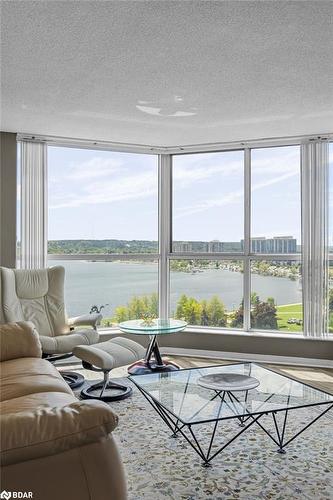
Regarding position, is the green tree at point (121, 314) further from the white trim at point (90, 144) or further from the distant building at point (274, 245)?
the white trim at point (90, 144)

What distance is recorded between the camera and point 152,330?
4.21 metres

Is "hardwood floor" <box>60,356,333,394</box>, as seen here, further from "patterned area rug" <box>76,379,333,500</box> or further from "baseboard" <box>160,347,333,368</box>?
"patterned area rug" <box>76,379,333,500</box>

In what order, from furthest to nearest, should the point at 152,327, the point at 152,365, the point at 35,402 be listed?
the point at 152,365 < the point at 152,327 < the point at 35,402

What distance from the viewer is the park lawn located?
17.3 ft

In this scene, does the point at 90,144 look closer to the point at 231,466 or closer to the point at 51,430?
the point at 231,466

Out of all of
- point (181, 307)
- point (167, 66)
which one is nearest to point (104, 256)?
point (181, 307)

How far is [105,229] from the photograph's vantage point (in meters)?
5.60

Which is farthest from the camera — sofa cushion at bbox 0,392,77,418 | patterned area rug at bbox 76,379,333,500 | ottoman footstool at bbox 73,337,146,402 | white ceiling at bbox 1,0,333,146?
ottoman footstool at bbox 73,337,146,402

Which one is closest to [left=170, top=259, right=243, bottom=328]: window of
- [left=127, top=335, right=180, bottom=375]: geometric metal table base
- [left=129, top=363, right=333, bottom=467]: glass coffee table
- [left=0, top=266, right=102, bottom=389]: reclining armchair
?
[left=127, top=335, right=180, bottom=375]: geometric metal table base

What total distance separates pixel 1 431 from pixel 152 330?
295 centimetres

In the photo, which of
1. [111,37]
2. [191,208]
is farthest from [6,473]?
[191,208]

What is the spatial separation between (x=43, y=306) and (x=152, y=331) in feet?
3.85

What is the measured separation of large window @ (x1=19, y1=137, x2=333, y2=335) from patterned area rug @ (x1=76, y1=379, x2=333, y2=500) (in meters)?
2.25

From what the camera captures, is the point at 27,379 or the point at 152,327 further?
the point at 152,327
